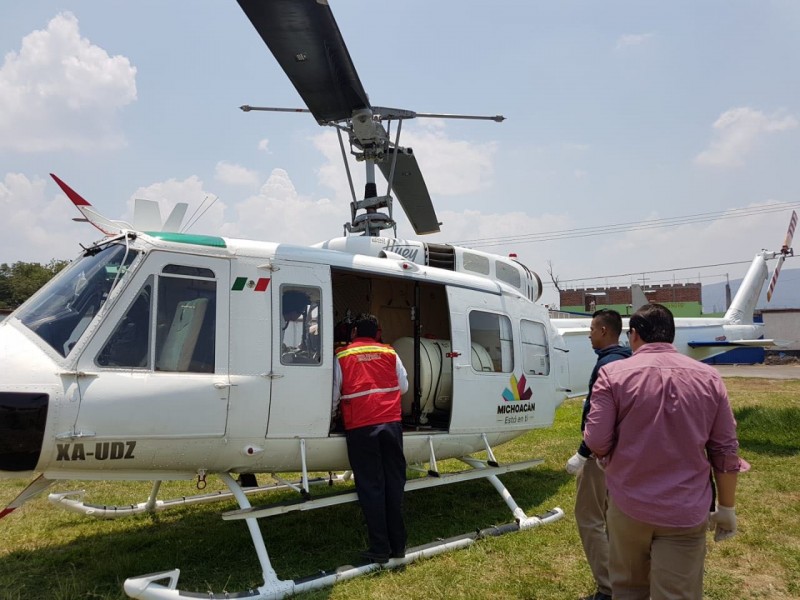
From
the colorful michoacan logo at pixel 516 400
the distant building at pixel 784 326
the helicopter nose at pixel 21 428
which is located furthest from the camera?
the distant building at pixel 784 326

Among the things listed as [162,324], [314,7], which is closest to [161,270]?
[162,324]

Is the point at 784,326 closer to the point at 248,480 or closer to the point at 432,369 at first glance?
the point at 432,369

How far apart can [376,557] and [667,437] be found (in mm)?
2773

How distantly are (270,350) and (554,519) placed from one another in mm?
3409

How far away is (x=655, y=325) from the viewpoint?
3.03 metres

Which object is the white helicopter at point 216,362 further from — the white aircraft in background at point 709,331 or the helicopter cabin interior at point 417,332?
the white aircraft in background at point 709,331

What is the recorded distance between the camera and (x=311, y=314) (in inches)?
197

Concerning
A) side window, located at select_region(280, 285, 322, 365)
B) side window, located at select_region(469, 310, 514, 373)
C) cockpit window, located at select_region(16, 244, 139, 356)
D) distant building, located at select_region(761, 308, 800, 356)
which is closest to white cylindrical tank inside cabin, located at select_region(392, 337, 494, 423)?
side window, located at select_region(469, 310, 514, 373)

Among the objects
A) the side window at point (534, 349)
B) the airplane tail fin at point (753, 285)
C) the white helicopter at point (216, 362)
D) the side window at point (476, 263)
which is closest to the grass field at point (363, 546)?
the white helicopter at point (216, 362)

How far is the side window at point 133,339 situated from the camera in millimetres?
4129

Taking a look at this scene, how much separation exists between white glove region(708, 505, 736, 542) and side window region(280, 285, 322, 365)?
10.1 ft

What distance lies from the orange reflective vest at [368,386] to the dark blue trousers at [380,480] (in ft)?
0.30

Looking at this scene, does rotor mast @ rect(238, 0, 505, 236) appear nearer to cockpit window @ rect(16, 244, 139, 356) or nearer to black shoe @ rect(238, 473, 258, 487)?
cockpit window @ rect(16, 244, 139, 356)

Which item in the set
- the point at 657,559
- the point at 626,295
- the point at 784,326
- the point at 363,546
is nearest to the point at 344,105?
the point at 363,546
